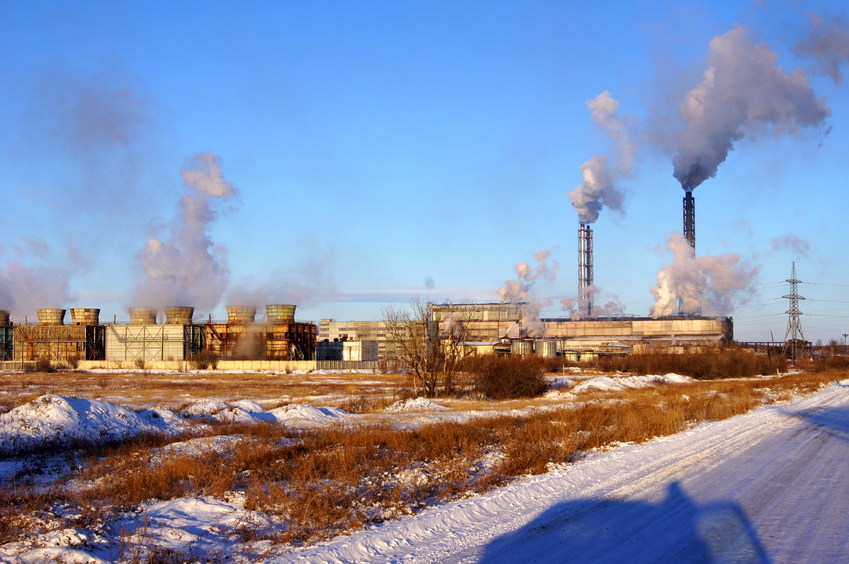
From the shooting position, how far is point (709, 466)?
12812 mm

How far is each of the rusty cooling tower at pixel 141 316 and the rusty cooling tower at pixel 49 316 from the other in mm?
11316

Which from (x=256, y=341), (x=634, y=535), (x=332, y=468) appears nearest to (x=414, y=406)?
(x=332, y=468)

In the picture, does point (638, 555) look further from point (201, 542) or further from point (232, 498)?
point (232, 498)

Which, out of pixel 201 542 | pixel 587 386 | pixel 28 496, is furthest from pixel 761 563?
pixel 587 386

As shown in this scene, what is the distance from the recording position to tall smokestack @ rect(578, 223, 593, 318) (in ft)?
310

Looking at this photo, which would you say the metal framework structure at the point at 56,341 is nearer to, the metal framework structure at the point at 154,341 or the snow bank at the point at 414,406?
the metal framework structure at the point at 154,341

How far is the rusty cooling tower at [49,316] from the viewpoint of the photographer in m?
95.3

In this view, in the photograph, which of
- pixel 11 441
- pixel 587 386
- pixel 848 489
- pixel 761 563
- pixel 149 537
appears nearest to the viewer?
pixel 761 563

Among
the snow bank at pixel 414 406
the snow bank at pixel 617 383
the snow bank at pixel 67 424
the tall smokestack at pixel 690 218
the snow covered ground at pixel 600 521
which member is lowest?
the snow bank at pixel 617 383

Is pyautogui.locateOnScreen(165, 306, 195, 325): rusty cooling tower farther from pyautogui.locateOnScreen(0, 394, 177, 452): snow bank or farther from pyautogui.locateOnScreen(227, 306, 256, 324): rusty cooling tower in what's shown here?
pyautogui.locateOnScreen(0, 394, 177, 452): snow bank

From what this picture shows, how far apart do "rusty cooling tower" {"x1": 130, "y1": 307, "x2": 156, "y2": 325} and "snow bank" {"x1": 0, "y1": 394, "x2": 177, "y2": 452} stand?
2843 inches

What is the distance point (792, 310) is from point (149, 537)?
10044cm

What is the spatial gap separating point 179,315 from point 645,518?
86.9 metres

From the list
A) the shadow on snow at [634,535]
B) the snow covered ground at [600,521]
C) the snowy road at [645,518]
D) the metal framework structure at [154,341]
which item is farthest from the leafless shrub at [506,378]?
the metal framework structure at [154,341]
